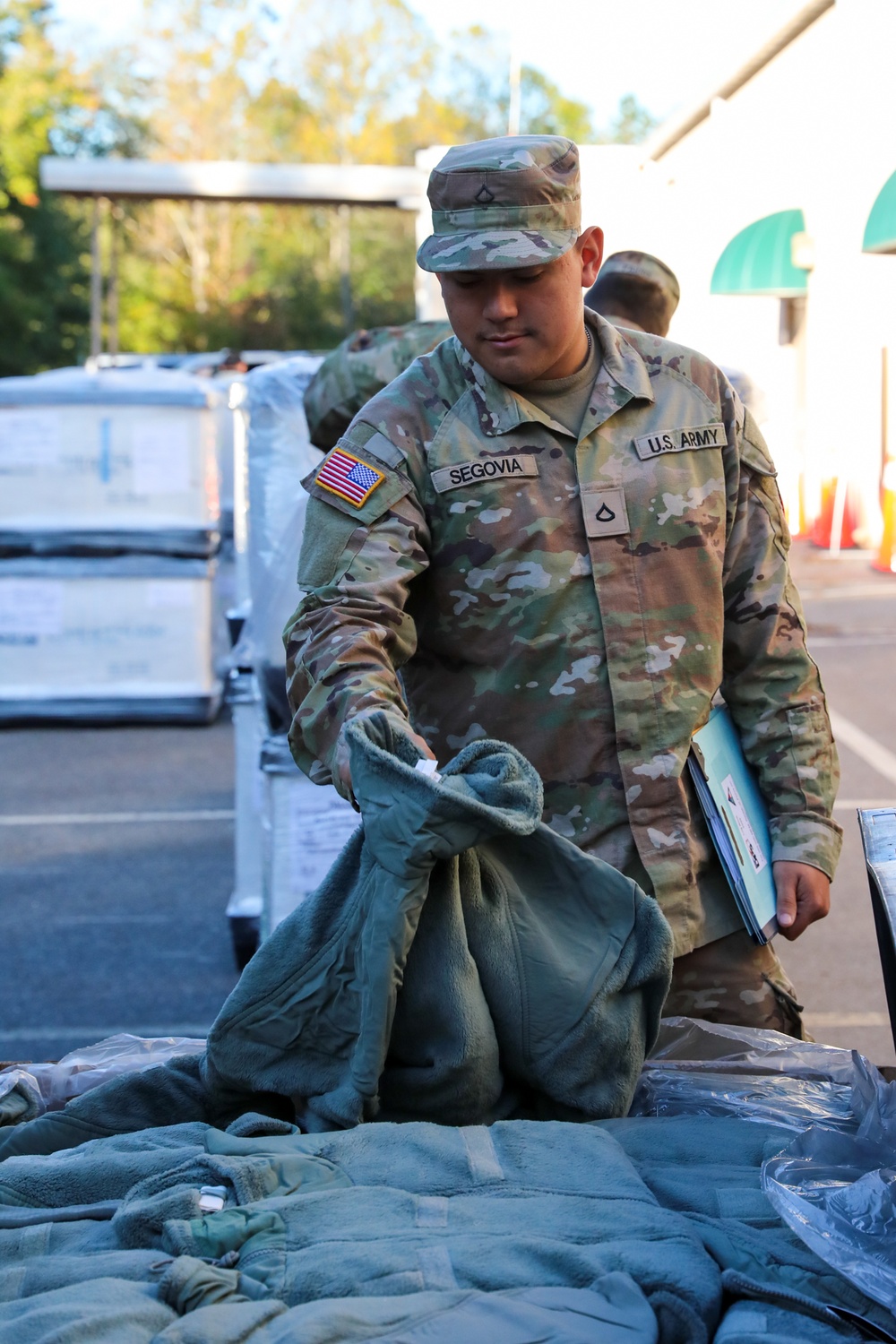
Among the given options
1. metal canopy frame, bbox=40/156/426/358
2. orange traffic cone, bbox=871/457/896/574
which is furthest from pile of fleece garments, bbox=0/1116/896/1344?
metal canopy frame, bbox=40/156/426/358

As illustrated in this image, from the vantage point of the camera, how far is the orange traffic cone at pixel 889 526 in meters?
14.1

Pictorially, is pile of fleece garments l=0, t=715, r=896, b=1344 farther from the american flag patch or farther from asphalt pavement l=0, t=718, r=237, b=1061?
asphalt pavement l=0, t=718, r=237, b=1061

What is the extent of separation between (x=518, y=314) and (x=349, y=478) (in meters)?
0.33

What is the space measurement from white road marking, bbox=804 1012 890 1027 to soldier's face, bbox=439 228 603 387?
9.44 ft

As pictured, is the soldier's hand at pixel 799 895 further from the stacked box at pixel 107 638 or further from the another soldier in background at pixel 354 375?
the stacked box at pixel 107 638

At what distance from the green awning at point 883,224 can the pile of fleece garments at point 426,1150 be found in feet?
37.8

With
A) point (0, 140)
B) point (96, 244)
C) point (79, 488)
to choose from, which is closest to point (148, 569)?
point (79, 488)

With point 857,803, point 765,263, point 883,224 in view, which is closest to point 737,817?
point 857,803

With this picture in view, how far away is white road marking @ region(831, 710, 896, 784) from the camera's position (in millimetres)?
7309

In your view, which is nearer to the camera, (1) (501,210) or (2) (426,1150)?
(2) (426,1150)

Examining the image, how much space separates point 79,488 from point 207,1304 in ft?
24.3

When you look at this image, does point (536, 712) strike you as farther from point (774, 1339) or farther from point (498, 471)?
point (774, 1339)

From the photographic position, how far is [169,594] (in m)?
Result: 8.36

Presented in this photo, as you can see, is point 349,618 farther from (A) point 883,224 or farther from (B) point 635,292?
(A) point 883,224
